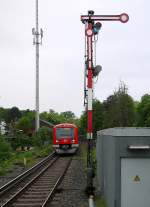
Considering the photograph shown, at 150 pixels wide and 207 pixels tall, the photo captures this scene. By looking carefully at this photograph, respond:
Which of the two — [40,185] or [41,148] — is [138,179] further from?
[41,148]

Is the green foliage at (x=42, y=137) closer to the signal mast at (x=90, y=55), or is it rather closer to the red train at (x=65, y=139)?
the red train at (x=65, y=139)

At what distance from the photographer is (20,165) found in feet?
120

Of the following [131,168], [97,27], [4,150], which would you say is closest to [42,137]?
[4,150]

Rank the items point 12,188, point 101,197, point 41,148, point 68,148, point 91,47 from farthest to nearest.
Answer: point 41,148 → point 68,148 → point 12,188 → point 91,47 → point 101,197

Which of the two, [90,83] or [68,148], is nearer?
[90,83]

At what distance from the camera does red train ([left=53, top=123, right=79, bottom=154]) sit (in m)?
49.0

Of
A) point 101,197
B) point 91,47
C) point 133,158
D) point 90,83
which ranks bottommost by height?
point 101,197

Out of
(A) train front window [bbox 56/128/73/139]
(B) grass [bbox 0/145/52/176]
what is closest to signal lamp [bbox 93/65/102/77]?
(B) grass [bbox 0/145/52/176]

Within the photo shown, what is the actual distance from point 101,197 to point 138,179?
5.56 meters

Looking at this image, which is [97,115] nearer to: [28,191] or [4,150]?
[4,150]

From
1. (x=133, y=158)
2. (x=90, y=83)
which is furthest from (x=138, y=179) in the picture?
(x=90, y=83)

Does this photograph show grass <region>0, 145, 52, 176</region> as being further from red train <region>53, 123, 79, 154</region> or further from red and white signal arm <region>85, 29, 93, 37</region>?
red and white signal arm <region>85, 29, 93, 37</region>

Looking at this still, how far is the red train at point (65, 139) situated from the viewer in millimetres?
48969

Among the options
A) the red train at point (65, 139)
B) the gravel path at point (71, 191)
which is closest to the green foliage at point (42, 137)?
the red train at point (65, 139)
